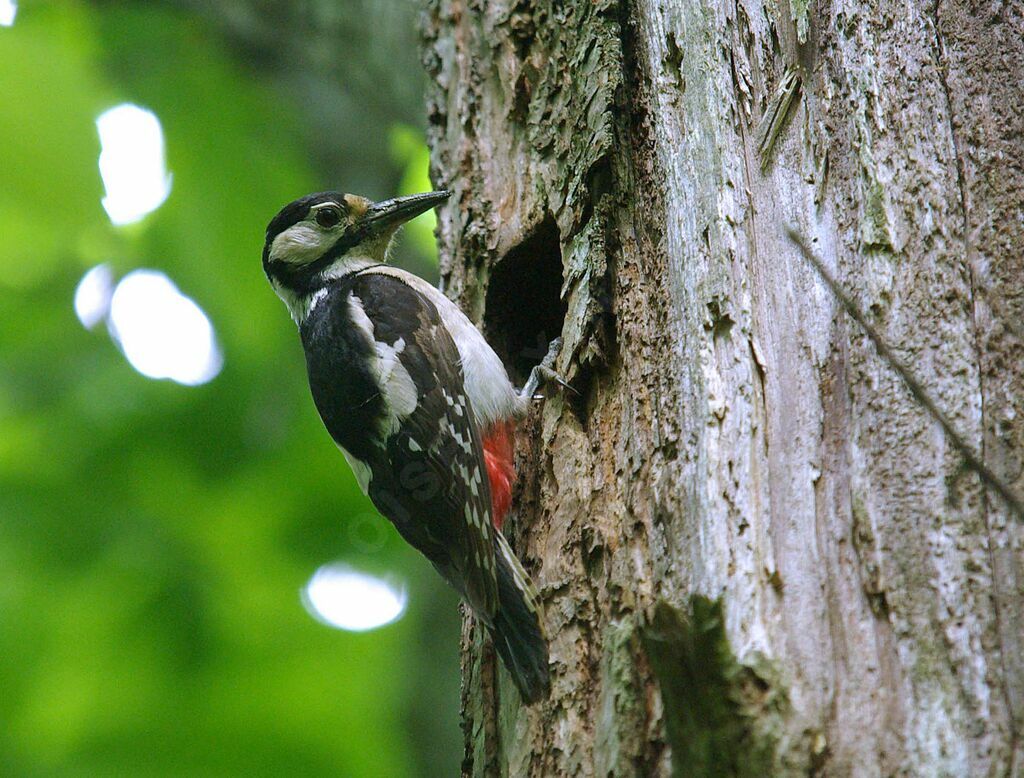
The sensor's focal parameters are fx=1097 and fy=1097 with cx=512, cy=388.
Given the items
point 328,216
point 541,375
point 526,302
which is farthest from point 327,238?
point 541,375

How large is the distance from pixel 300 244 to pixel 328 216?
0.16 meters

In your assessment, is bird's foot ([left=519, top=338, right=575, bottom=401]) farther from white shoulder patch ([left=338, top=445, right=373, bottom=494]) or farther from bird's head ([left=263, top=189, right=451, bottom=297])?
bird's head ([left=263, top=189, right=451, bottom=297])

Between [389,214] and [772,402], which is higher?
[389,214]

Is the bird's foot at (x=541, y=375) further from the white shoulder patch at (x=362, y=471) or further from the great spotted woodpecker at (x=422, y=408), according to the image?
the white shoulder patch at (x=362, y=471)

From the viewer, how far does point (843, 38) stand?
100 inches

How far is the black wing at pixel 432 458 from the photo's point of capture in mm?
3090

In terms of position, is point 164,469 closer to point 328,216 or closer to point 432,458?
point 328,216

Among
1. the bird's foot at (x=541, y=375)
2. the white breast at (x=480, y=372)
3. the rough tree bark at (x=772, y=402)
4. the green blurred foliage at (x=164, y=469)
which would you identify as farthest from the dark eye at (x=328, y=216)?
the bird's foot at (x=541, y=375)

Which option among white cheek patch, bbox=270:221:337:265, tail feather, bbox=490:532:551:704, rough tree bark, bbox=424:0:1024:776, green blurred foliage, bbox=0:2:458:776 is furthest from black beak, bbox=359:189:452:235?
tail feather, bbox=490:532:551:704

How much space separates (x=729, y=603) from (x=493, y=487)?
55.5 inches

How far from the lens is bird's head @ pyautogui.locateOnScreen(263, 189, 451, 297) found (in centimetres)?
416

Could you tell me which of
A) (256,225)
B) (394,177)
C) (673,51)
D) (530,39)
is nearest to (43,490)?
(256,225)

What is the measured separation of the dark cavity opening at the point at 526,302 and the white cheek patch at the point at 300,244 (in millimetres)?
938

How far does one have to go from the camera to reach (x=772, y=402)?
7.16 feet
